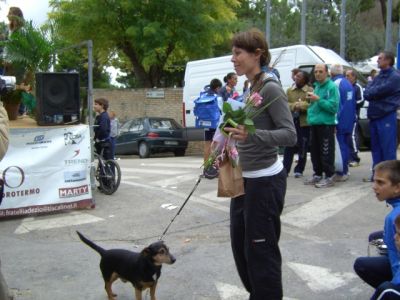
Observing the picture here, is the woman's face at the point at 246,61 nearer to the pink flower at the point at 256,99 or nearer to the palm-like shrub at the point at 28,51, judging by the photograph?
the pink flower at the point at 256,99

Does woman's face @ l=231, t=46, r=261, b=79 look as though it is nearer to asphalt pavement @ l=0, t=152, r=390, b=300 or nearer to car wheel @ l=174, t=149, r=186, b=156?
asphalt pavement @ l=0, t=152, r=390, b=300

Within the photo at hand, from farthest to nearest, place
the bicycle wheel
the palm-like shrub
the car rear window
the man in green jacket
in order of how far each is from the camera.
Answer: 1. the car rear window
2. the bicycle wheel
3. the man in green jacket
4. the palm-like shrub

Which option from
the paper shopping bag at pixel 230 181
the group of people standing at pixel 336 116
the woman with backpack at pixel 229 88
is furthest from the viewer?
the woman with backpack at pixel 229 88

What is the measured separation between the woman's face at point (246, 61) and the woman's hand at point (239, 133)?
449 mm

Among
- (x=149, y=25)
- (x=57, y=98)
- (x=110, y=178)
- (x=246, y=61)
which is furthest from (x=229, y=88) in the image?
(x=149, y=25)

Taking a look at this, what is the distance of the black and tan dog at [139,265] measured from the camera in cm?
414

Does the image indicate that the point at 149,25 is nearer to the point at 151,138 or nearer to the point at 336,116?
the point at 151,138

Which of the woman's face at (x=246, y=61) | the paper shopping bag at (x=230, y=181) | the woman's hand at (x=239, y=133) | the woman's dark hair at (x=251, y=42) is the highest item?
the woman's dark hair at (x=251, y=42)

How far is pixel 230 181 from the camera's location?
3391mm

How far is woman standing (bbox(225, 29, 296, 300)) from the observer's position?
3.35 meters

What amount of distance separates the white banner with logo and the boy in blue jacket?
15.8 ft

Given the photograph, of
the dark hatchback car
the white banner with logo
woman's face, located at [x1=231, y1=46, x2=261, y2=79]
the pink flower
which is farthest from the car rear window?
the pink flower

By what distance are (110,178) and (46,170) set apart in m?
1.55

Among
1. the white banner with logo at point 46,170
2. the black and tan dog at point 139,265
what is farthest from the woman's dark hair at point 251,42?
the white banner with logo at point 46,170
